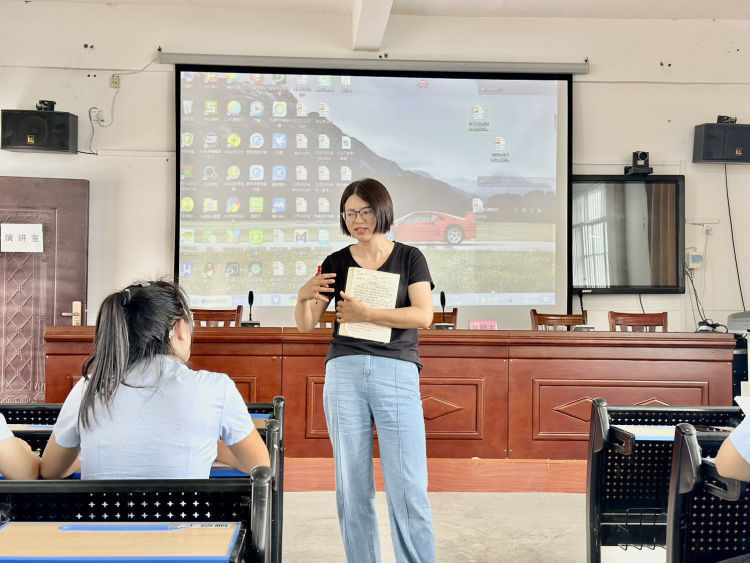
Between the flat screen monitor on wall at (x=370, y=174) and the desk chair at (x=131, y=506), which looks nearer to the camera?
the desk chair at (x=131, y=506)

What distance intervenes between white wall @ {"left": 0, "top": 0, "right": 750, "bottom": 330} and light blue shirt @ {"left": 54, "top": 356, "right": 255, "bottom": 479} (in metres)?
4.63

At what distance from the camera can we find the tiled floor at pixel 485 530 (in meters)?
2.93

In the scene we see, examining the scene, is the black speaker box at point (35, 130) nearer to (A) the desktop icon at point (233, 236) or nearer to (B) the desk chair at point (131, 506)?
(A) the desktop icon at point (233, 236)

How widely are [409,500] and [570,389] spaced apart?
76.3 inches

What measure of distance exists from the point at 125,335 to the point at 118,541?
0.54 meters

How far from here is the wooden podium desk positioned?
3.80 meters

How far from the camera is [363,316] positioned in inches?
85.1

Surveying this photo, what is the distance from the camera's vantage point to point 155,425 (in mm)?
1389

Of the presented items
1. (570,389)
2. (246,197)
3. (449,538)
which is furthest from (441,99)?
(449,538)

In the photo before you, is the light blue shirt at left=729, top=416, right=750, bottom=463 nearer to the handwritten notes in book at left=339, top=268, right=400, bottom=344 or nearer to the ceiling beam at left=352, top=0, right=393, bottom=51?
the handwritten notes in book at left=339, top=268, right=400, bottom=344

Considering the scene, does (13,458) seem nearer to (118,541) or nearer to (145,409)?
(145,409)

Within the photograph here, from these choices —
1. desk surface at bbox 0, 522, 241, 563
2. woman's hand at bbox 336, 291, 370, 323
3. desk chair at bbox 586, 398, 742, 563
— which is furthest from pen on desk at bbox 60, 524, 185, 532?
desk chair at bbox 586, 398, 742, 563

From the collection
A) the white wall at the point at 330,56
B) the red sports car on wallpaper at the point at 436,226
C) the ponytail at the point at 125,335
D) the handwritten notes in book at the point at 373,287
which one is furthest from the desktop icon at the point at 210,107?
the ponytail at the point at 125,335

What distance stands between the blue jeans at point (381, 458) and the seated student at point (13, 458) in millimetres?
917
